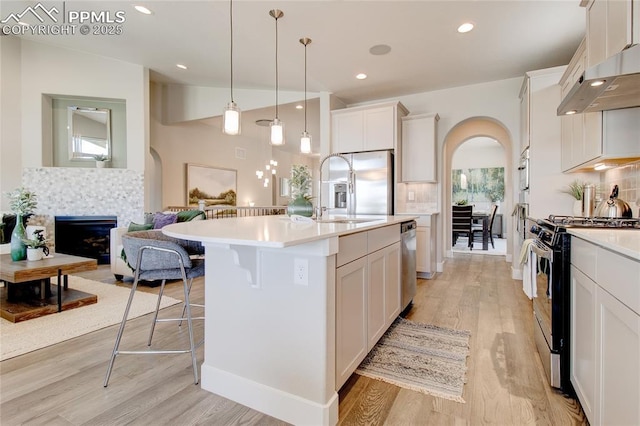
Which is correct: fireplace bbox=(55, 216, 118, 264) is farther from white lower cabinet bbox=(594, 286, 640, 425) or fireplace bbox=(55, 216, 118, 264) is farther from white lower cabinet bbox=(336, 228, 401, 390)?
white lower cabinet bbox=(594, 286, 640, 425)

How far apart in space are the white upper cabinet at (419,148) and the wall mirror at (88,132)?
16.4ft

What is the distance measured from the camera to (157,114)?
6285 millimetres

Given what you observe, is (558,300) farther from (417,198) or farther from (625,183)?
(417,198)

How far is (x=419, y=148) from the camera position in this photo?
4.75 m

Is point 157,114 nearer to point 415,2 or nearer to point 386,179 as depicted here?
point 386,179

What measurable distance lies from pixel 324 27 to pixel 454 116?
2.67 meters

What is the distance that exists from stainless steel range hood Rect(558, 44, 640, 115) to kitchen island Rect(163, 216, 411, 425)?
154 centimetres

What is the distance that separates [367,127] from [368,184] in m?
0.88

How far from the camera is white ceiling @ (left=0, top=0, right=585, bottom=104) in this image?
2941 mm

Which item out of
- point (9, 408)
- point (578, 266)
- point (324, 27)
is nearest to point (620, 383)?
point (578, 266)

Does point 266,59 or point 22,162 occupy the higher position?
point 266,59

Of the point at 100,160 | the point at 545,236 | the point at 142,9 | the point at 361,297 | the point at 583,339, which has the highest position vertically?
the point at 142,9

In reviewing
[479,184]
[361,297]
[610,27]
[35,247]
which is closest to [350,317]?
[361,297]

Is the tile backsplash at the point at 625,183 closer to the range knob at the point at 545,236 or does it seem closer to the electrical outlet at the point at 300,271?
the range knob at the point at 545,236
